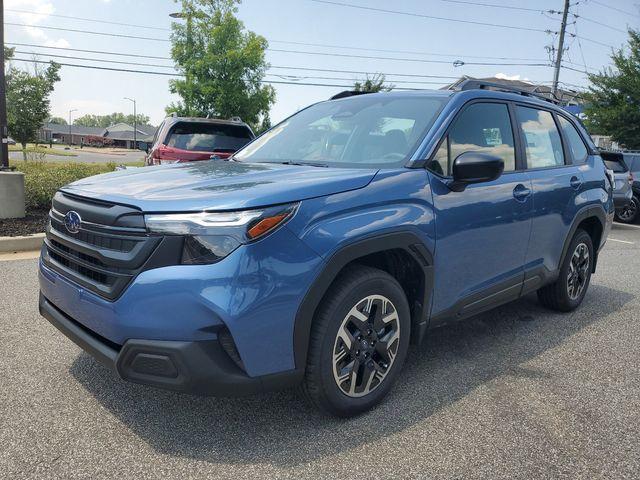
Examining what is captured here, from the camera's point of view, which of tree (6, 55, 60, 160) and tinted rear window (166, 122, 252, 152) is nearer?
tinted rear window (166, 122, 252, 152)

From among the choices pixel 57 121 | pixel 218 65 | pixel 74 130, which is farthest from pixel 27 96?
pixel 57 121

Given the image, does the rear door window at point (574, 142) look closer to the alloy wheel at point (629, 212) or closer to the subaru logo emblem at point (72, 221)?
the subaru logo emblem at point (72, 221)

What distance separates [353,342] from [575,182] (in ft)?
9.29

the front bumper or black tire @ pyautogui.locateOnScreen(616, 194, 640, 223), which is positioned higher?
the front bumper

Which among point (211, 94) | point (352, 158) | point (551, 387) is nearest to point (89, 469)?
point (352, 158)

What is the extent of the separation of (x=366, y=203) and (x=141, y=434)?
160cm

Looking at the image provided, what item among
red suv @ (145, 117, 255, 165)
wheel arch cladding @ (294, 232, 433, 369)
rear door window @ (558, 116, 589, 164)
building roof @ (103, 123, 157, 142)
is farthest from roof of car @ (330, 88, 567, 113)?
building roof @ (103, 123, 157, 142)

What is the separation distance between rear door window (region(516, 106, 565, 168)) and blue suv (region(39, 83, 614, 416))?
1.4 inches

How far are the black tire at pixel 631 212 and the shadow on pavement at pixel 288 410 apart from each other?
10.5 meters

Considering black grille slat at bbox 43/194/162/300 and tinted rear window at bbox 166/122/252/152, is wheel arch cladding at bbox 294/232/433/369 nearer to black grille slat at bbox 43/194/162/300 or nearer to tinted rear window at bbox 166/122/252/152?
black grille slat at bbox 43/194/162/300

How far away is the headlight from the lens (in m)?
2.30

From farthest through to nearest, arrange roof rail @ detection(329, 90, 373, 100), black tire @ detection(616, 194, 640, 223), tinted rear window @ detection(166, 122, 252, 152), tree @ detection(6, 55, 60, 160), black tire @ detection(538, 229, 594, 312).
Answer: tree @ detection(6, 55, 60, 160) → black tire @ detection(616, 194, 640, 223) → tinted rear window @ detection(166, 122, 252, 152) → black tire @ detection(538, 229, 594, 312) → roof rail @ detection(329, 90, 373, 100)

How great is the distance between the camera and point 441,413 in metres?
2.98

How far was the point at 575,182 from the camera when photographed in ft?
14.8
